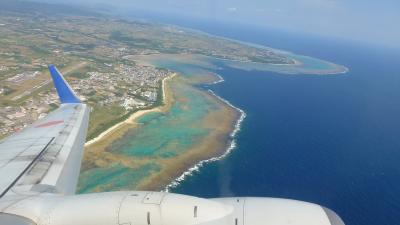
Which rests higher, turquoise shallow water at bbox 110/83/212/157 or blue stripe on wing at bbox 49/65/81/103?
blue stripe on wing at bbox 49/65/81/103

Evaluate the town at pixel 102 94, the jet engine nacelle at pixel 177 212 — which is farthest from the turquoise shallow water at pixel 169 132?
the jet engine nacelle at pixel 177 212

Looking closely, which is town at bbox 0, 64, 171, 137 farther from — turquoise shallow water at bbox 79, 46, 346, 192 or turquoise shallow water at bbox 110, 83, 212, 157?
turquoise shallow water at bbox 79, 46, 346, 192

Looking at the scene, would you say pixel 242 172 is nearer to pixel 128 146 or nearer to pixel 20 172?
pixel 128 146

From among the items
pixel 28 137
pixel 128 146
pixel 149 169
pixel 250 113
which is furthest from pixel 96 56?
pixel 28 137

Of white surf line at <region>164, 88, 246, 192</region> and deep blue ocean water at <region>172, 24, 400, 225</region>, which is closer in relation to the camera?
white surf line at <region>164, 88, 246, 192</region>

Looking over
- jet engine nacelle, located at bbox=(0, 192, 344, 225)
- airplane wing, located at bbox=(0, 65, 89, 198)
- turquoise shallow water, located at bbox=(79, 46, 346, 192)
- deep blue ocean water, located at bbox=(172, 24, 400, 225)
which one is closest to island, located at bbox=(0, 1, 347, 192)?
turquoise shallow water, located at bbox=(79, 46, 346, 192)
